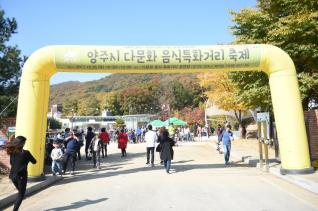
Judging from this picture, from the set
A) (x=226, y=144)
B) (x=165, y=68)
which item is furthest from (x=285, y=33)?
(x=165, y=68)

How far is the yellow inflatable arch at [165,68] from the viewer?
1227 cm

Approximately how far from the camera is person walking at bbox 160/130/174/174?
1377cm

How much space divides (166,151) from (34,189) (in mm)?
4804

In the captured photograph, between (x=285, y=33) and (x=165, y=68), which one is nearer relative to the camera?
(x=165, y=68)

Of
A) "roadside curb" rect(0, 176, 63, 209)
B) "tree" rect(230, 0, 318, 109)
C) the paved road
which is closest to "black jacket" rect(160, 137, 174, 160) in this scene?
the paved road

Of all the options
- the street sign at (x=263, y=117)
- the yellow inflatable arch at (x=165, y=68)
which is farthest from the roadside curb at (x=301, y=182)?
the street sign at (x=263, y=117)

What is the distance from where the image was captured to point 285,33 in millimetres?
16875

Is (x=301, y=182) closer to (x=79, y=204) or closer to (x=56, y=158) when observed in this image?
(x=79, y=204)

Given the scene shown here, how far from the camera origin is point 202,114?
2662 inches

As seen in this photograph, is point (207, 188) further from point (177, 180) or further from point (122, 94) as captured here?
point (122, 94)

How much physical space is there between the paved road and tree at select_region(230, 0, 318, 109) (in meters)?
6.57

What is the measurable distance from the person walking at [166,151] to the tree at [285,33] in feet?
22.1

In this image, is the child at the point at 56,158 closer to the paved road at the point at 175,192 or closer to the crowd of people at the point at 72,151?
the crowd of people at the point at 72,151

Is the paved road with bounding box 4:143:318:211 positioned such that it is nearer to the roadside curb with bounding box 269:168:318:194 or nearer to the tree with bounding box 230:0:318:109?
the roadside curb with bounding box 269:168:318:194
